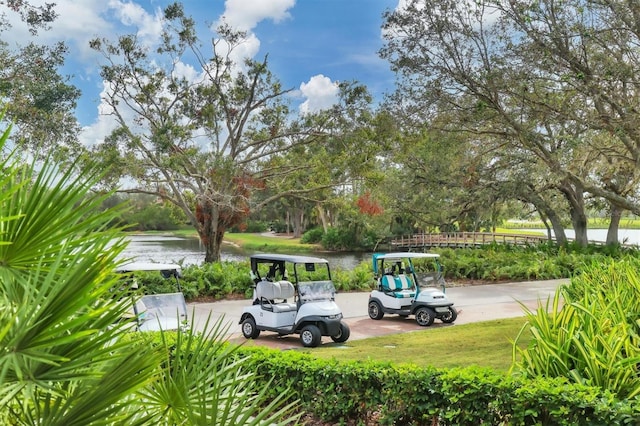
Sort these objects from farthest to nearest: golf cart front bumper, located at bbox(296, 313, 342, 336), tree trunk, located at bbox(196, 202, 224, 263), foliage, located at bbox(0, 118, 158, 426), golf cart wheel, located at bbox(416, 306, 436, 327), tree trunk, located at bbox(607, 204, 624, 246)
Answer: tree trunk, located at bbox(607, 204, 624, 246) < tree trunk, located at bbox(196, 202, 224, 263) < golf cart wheel, located at bbox(416, 306, 436, 327) < golf cart front bumper, located at bbox(296, 313, 342, 336) < foliage, located at bbox(0, 118, 158, 426)

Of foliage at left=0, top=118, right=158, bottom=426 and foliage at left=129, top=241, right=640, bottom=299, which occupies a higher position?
foliage at left=0, top=118, right=158, bottom=426

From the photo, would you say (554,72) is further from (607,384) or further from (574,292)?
(607,384)

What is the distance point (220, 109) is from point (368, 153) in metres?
6.21

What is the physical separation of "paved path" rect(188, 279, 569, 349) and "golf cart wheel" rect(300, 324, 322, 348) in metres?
0.17

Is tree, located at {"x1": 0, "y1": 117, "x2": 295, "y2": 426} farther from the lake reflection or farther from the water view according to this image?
the water view

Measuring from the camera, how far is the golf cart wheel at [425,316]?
417 inches

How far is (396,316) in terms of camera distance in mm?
11844

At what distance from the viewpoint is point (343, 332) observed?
350 inches

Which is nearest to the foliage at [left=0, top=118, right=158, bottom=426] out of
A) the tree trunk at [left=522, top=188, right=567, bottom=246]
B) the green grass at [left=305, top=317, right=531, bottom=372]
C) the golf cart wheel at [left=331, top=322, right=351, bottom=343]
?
the green grass at [left=305, top=317, right=531, bottom=372]

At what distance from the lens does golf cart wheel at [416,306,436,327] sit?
10589mm

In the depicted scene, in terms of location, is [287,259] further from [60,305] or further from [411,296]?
[60,305]

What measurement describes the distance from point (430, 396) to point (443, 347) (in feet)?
14.4

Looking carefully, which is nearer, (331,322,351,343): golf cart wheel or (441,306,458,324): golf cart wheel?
(331,322,351,343): golf cart wheel

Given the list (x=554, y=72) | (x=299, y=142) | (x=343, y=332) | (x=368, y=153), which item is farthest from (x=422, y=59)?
(x=299, y=142)
